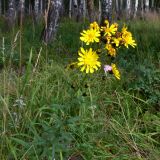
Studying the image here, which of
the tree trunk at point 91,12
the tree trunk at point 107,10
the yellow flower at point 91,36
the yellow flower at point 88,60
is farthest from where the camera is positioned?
the tree trunk at point 91,12

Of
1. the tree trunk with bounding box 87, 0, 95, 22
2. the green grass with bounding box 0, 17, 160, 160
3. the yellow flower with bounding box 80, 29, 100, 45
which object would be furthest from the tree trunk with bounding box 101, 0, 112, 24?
the yellow flower with bounding box 80, 29, 100, 45

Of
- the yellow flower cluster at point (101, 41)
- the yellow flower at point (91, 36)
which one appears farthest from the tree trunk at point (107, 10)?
the yellow flower at point (91, 36)

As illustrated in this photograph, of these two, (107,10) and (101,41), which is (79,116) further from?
(107,10)

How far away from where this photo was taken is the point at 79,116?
8.98ft

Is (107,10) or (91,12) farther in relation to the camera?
(91,12)

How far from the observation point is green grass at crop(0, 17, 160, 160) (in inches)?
105

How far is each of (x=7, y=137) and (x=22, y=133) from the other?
0.18m

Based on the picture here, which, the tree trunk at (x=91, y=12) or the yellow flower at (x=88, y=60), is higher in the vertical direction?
the yellow flower at (x=88, y=60)

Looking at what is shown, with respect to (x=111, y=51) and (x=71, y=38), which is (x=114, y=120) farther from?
(x=71, y=38)

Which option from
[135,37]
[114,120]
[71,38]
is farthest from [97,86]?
[71,38]

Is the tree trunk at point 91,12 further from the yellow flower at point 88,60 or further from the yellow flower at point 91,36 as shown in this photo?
the yellow flower at point 88,60

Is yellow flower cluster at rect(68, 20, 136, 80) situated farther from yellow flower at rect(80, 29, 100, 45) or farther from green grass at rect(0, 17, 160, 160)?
green grass at rect(0, 17, 160, 160)

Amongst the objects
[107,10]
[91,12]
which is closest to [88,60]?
[107,10]

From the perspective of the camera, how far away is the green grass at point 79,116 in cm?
266
